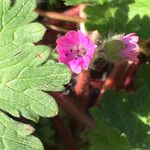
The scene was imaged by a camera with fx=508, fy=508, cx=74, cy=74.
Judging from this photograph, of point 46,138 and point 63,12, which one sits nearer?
point 46,138

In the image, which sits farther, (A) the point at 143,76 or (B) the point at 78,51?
(A) the point at 143,76

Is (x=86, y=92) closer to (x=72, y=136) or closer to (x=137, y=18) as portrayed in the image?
(x=72, y=136)

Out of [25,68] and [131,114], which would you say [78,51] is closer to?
[25,68]

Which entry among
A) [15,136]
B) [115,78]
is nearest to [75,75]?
[115,78]

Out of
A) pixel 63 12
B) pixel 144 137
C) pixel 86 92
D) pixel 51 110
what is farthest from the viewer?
pixel 63 12

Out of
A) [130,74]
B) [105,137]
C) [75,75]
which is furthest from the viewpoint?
[130,74]

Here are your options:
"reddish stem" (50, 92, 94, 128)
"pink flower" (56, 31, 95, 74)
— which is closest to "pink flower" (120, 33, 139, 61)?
"pink flower" (56, 31, 95, 74)

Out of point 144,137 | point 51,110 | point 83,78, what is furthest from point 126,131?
point 51,110
